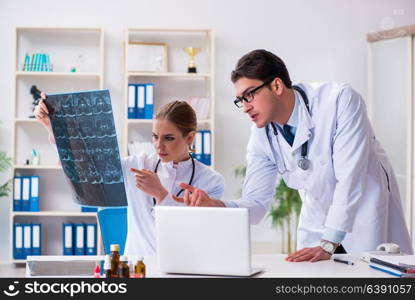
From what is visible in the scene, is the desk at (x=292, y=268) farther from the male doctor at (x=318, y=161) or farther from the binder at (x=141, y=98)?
the binder at (x=141, y=98)

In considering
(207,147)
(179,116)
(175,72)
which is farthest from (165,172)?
(175,72)

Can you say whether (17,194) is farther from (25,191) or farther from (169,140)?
(169,140)

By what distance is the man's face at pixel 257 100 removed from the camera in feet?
7.59

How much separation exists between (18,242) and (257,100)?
393 cm

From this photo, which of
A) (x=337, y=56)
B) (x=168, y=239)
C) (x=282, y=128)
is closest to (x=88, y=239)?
(x=337, y=56)

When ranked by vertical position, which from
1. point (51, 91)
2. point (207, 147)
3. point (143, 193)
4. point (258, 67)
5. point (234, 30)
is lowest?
point (143, 193)

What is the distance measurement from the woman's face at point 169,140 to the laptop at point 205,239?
2.62 feet

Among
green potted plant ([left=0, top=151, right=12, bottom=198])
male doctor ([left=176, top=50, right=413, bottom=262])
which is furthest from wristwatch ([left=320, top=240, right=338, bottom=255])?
green potted plant ([left=0, top=151, right=12, bottom=198])

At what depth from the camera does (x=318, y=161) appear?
2.42m

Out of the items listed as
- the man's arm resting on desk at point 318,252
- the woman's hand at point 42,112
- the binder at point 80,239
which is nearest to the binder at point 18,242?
the binder at point 80,239

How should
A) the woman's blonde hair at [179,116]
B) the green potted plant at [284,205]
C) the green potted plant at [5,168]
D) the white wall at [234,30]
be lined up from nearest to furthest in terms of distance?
the woman's blonde hair at [179,116]
the green potted plant at [5,168]
the green potted plant at [284,205]
the white wall at [234,30]

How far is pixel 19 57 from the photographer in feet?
19.2

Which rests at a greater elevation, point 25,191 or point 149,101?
point 149,101

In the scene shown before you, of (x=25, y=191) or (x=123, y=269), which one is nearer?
(x=123, y=269)
